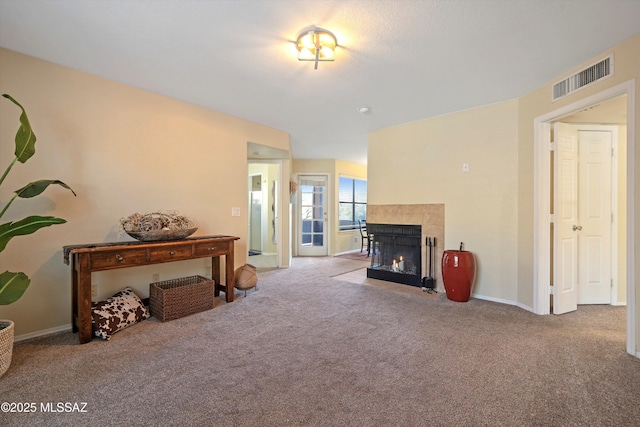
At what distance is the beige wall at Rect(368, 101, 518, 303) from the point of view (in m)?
3.36

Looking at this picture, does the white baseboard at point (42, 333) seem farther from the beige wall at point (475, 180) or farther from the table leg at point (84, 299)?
the beige wall at point (475, 180)

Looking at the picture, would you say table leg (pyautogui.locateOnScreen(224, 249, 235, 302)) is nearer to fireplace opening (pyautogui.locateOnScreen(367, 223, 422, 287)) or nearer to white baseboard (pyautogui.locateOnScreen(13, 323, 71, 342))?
white baseboard (pyautogui.locateOnScreen(13, 323, 71, 342))

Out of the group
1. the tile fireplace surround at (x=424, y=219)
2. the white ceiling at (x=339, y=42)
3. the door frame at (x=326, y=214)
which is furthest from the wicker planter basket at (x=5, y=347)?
the door frame at (x=326, y=214)

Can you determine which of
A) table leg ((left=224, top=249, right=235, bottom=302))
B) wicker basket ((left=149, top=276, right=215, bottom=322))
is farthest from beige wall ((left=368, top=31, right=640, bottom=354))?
wicker basket ((left=149, top=276, right=215, bottom=322))

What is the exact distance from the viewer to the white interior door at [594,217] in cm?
325

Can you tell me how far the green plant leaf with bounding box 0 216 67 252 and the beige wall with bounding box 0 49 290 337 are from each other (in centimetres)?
70

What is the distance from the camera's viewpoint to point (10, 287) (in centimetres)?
181

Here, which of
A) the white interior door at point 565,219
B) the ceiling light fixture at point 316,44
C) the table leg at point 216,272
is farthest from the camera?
the table leg at point 216,272

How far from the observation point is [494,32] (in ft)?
6.78

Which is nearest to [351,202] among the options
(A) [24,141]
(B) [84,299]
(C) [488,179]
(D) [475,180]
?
(D) [475,180]

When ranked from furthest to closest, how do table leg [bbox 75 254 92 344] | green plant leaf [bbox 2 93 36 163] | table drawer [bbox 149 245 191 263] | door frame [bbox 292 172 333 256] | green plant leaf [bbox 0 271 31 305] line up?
door frame [bbox 292 172 333 256], table drawer [bbox 149 245 191 263], table leg [bbox 75 254 92 344], green plant leaf [bbox 2 93 36 163], green plant leaf [bbox 0 271 31 305]

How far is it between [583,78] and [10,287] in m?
4.81

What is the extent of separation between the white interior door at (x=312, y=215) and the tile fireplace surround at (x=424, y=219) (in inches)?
108

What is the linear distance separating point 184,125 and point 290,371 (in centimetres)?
308
